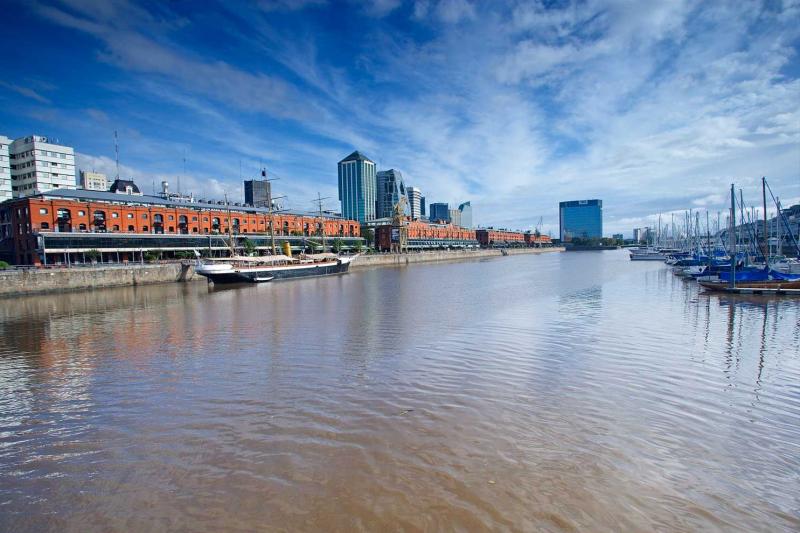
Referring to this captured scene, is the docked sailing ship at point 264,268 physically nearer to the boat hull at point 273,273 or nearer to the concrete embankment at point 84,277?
the boat hull at point 273,273

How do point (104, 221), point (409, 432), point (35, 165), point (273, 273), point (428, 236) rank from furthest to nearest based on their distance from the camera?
1. point (428, 236)
2. point (35, 165)
3. point (104, 221)
4. point (273, 273)
5. point (409, 432)

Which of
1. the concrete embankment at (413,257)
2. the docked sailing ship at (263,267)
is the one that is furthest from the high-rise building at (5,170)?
the concrete embankment at (413,257)

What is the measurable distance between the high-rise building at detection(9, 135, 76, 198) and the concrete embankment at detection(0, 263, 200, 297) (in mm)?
56053

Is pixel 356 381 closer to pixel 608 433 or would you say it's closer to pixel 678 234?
pixel 608 433

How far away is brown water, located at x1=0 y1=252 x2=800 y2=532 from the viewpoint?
530cm

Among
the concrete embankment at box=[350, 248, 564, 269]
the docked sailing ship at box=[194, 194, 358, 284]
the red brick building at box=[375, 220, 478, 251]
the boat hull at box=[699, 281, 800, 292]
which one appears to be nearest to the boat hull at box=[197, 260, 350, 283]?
the docked sailing ship at box=[194, 194, 358, 284]

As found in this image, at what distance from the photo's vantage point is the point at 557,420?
312 inches

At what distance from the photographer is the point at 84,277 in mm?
42156

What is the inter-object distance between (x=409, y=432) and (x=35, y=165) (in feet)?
362

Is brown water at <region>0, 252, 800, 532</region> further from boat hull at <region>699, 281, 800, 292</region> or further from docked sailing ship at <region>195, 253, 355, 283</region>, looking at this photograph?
docked sailing ship at <region>195, 253, 355, 283</region>

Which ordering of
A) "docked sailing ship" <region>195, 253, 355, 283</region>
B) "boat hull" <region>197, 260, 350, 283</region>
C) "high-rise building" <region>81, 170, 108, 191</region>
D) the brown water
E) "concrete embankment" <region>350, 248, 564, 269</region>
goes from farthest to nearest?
"high-rise building" <region>81, 170, 108, 191</region> → "concrete embankment" <region>350, 248, 564, 269</region> → "boat hull" <region>197, 260, 350, 283</region> → "docked sailing ship" <region>195, 253, 355, 283</region> → the brown water

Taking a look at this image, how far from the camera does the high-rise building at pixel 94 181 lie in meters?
114

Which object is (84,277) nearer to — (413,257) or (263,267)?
(263,267)

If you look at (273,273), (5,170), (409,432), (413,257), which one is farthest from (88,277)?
(413,257)
